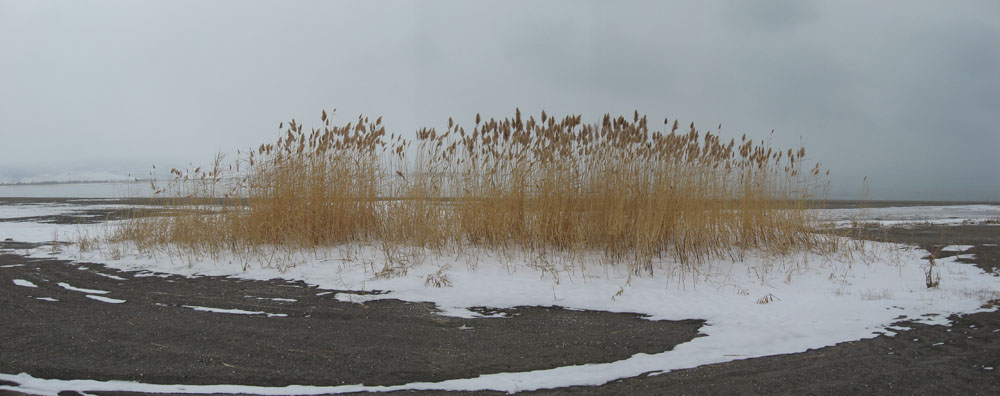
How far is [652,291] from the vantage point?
475cm

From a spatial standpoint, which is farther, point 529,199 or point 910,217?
point 910,217

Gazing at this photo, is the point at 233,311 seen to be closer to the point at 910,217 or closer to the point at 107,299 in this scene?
the point at 107,299

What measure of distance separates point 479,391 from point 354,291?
8.49ft

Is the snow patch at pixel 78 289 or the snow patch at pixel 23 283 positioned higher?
the snow patch at pixel 23 283

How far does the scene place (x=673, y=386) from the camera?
253cm

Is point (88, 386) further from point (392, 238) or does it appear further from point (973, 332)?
point (973, 332)

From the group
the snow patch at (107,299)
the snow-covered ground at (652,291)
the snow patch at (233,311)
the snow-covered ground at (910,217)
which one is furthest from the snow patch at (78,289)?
the snow-covered ground at (910,217)

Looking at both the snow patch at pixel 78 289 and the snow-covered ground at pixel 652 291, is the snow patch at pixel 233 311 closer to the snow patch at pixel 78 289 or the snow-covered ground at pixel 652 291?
the snow-covered ground at pixel 652 291

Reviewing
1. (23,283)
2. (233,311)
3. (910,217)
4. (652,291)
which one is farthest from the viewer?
(910,217)

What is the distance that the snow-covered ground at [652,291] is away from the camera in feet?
9.16

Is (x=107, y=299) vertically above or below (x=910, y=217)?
below

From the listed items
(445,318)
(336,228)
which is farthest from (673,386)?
(336,228)

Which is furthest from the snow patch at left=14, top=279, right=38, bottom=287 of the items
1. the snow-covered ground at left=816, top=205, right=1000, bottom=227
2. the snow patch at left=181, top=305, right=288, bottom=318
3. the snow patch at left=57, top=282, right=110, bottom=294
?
the snow-covered ground at left=816, top=205, right=1000, bottom=227

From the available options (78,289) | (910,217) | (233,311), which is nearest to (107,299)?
(78,289)
